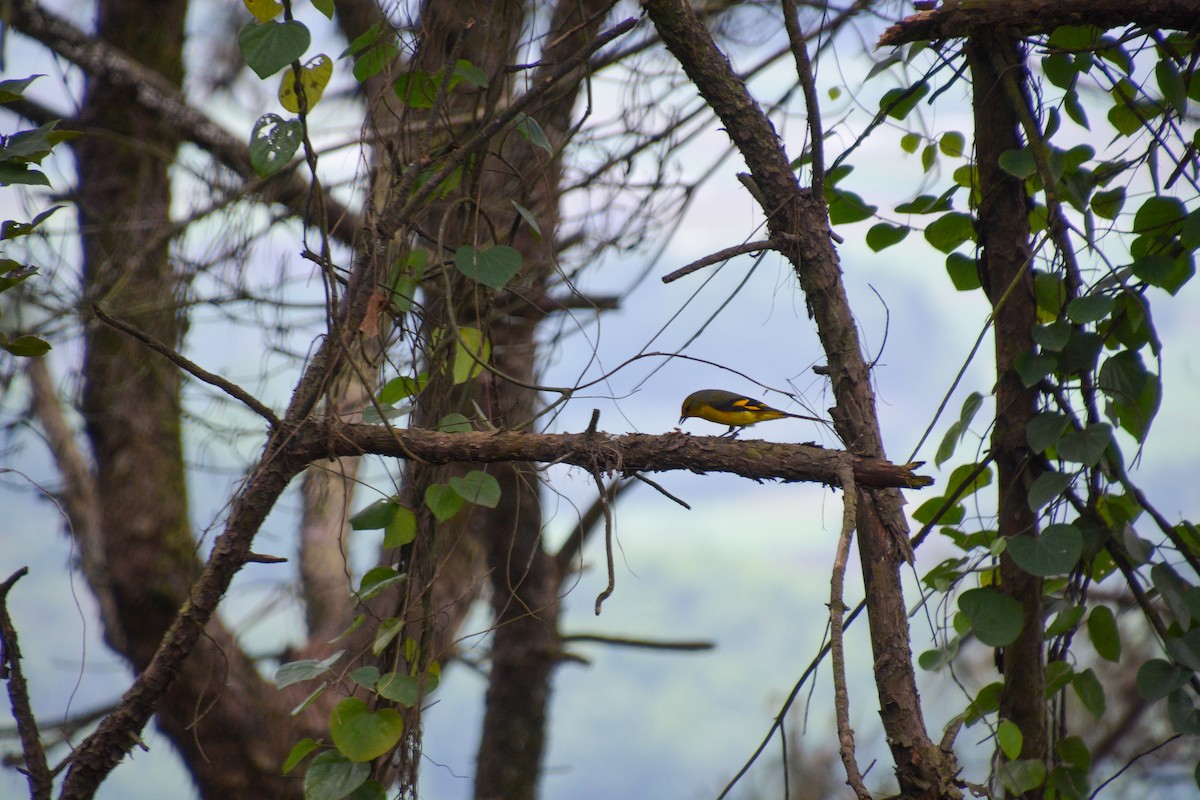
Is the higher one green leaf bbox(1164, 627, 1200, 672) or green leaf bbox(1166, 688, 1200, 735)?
green leaf bbox(1164, 627, 1200, 672)

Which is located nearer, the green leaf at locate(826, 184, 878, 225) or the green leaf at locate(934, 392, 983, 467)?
the green leaf at locate(934, 392, 983, 467)

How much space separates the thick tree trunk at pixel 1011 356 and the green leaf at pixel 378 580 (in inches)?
37.4

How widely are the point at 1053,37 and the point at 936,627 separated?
0.95 metres

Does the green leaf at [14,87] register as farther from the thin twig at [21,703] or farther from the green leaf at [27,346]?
the thin twig at [21,703]

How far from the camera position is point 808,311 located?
4.12ft

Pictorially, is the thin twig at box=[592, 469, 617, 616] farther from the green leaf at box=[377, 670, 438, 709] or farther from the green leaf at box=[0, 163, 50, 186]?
the green leaf at box=[0, 163, 50, 186]

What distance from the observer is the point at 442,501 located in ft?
4.49

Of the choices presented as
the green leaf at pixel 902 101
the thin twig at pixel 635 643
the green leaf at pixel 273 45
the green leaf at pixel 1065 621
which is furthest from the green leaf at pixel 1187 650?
the thin twig at pixel 635 643

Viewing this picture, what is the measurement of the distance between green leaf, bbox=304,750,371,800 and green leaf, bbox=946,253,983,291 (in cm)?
126

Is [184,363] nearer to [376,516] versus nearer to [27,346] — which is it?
[27,346]

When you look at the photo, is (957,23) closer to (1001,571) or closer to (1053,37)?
(1053,37)

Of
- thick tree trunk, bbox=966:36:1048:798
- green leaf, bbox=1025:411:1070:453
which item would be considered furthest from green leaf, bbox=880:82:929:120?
green leaf, bbox=1025:411:1070:453

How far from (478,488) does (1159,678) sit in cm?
102

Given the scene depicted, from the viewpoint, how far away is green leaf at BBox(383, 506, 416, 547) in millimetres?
1417
